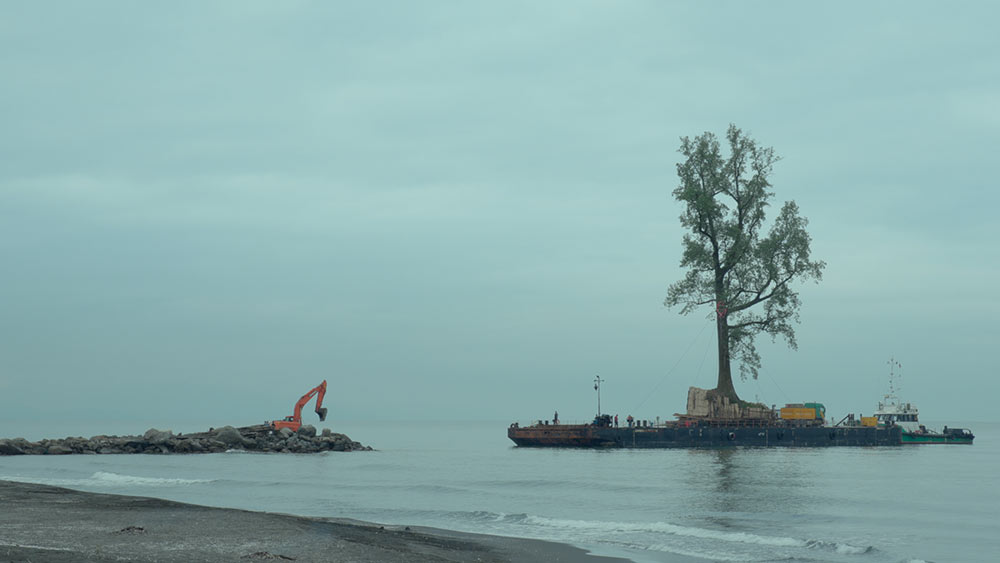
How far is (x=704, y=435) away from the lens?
77.8 m

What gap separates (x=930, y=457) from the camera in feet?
245

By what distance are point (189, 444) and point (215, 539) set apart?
59.0 metres

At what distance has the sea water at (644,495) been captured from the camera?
91.1ft

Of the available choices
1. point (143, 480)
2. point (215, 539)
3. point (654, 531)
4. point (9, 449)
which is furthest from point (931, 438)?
point (215, 539)

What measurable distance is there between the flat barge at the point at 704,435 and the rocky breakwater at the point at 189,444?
20.2 meters

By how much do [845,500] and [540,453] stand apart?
41424mm

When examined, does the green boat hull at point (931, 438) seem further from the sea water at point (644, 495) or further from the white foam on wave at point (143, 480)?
the white foam on wave at point (143, 480)

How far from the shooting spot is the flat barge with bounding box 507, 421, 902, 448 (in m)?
77.8

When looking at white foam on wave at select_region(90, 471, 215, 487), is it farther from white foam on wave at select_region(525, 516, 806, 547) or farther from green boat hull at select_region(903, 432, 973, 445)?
green boat hull at select_region(903, 432, 973, 445)

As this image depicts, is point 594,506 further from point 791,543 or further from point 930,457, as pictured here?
point 930,457

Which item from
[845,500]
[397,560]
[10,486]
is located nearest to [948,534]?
[845,500]

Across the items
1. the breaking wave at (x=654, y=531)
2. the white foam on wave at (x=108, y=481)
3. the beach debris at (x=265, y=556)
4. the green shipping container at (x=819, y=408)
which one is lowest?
the breaking wave at (x=654, y=531)

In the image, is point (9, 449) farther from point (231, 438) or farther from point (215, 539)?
point (215, 539)

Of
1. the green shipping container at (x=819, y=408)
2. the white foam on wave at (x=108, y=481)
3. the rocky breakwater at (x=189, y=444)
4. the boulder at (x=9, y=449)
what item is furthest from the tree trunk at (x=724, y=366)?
the boulder at (x=9, y=449)
